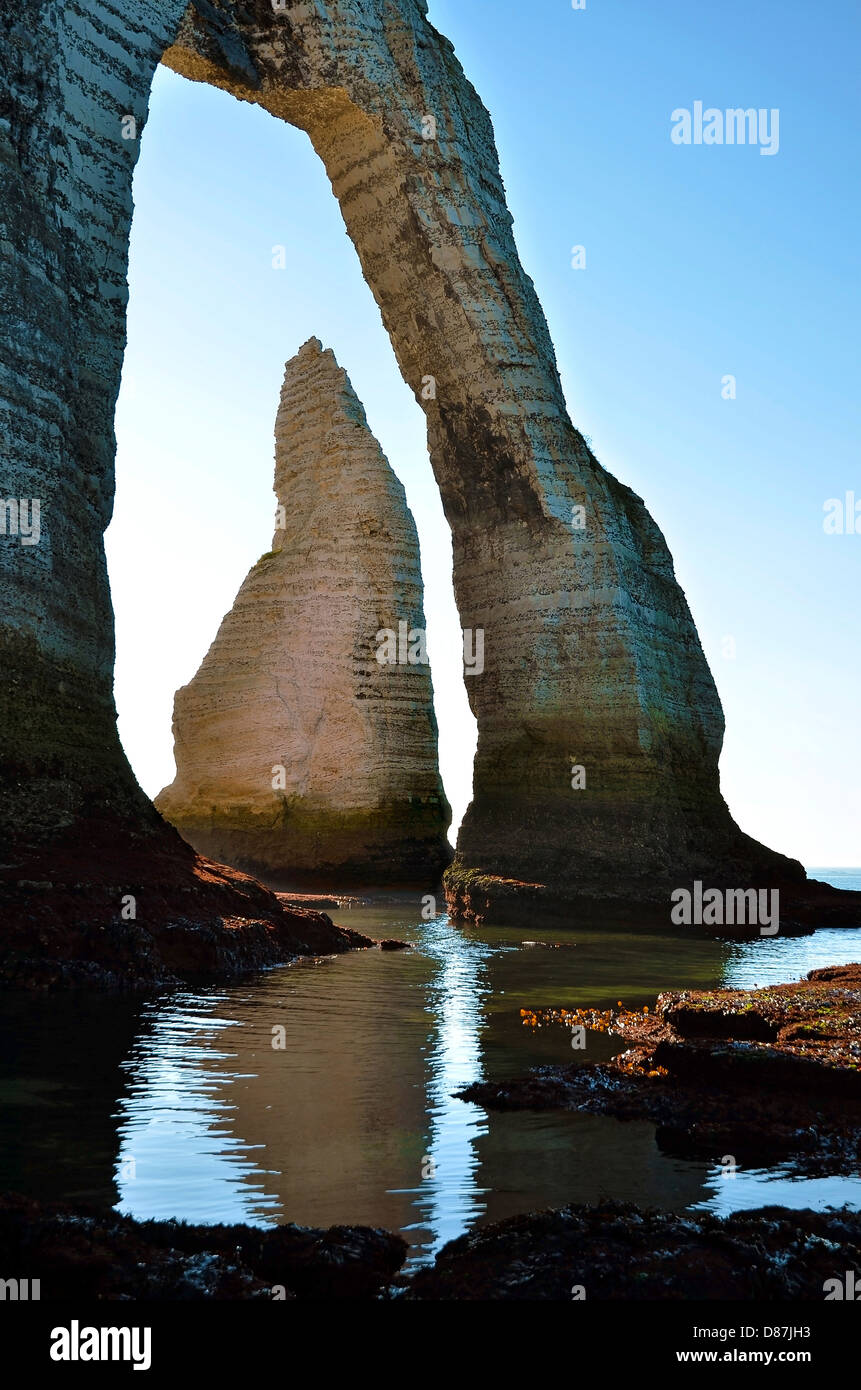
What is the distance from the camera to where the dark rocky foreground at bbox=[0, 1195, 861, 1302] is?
3.06 metres

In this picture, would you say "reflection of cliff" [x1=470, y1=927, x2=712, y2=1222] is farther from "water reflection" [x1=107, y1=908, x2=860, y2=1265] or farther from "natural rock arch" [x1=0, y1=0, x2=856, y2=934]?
"natural rock arch" [x1=0, y1=0, x2=856, y2=934]

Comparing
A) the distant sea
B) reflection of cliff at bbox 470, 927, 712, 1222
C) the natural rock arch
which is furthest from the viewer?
the distant sea

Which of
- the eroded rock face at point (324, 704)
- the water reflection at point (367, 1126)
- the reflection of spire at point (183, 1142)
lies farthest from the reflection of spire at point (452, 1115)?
the eroded rock face at point (324, 704)

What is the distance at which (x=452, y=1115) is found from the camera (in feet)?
16.9

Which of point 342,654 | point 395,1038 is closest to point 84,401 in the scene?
point 395,1038

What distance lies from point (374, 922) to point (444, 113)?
613 inches

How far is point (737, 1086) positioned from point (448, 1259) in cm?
268

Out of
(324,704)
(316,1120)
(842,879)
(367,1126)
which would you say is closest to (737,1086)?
(367,1126)

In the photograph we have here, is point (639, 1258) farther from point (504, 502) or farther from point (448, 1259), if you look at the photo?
point (504, 502)

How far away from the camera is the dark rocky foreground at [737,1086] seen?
15.5 feet

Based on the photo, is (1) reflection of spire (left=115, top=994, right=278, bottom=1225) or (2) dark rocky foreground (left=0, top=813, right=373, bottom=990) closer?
(1) reflection of spire (left=115, top=994, right=278, bottom=1225)

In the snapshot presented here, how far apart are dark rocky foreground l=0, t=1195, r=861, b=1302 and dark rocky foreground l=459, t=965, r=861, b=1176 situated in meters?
1.22

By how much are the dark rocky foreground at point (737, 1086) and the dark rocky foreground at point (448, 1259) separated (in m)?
1.22

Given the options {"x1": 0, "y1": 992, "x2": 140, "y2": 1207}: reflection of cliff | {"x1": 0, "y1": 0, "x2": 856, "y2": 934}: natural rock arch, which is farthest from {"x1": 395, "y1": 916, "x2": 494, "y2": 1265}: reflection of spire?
{"x1": 0, "y1": 0, "x2": 856, "y2": 934}: natural rock arch
